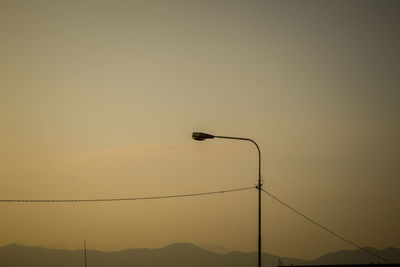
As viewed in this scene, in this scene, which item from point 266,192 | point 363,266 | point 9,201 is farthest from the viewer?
point 363,266

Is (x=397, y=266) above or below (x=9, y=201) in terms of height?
below

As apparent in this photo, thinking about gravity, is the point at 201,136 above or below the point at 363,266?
above

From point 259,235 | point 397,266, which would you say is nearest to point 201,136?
point 259,235

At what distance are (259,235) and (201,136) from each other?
5840 mm

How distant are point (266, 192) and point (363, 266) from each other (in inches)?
539

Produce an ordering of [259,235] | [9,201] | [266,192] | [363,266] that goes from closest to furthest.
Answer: [259,235] < [266,192] < [9,201] < [363,266]

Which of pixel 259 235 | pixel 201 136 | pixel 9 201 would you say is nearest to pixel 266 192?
pixel 259 235

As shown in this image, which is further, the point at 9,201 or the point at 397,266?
the point at 397,266

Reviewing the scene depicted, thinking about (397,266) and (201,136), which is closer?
(201,136)

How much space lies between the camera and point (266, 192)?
2367cm

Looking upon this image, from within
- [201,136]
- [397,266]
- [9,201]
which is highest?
[201,136]

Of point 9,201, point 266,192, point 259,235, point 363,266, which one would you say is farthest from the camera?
point 363,266

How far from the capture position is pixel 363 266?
3006 cm

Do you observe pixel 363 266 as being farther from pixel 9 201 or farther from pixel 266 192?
pixel 9 201
